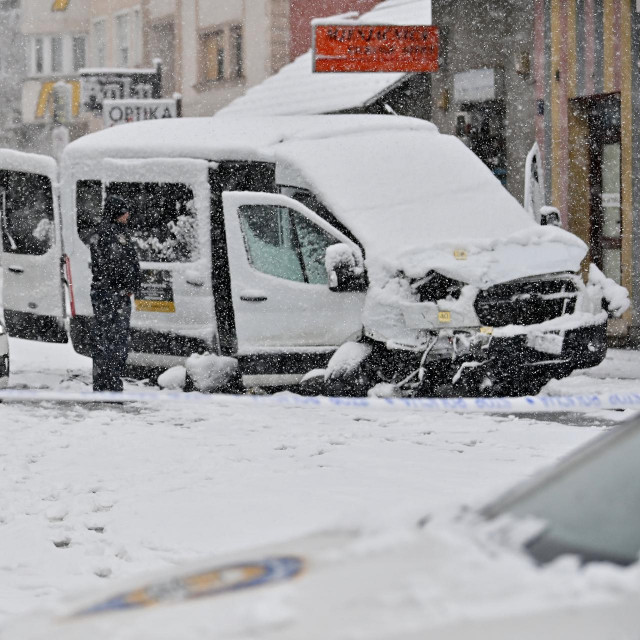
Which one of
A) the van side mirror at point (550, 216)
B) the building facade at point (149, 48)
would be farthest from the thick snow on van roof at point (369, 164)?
the building facade at point (149, 48)

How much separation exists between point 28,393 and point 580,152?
9.64 metres

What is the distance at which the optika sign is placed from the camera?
67.7 feet

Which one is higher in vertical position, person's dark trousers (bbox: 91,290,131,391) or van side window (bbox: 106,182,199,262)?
van side window (bbox: 106,182,199,262)

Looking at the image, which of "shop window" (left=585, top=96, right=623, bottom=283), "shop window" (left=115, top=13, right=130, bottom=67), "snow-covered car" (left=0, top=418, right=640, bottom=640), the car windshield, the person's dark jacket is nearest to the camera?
"snow-covered car" (left=0, top=418, right=640, bottom=640)

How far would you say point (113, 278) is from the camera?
11.6 m

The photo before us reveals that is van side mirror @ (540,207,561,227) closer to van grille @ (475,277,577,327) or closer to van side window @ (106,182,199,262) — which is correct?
van grille @ (475,277,577,327)

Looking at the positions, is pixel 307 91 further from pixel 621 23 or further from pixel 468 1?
pixel 621 23

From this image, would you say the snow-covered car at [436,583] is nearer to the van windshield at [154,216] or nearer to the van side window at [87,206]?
the van windshield at [154,216]

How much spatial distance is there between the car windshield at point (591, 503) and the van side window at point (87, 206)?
30.8 feet

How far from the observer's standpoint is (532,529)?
9.66 feet

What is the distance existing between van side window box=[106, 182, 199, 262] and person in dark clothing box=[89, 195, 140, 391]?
229 millimetres

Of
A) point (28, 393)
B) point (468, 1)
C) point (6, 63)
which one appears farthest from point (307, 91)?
point (6, 63)

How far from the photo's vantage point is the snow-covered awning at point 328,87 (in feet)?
75.0

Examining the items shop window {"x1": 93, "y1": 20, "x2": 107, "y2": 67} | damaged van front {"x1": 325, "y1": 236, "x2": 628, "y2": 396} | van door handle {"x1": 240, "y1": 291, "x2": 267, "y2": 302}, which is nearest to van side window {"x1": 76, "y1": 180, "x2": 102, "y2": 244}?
van door handle {"x1": 240, "y1": 291, "x2": 267, "y2": 302}
